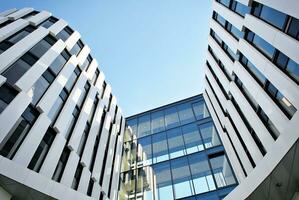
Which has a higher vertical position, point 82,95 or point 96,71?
point 96,71

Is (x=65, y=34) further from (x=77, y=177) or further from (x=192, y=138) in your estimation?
(x=192, y=138)

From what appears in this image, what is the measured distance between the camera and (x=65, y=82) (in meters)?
18.4

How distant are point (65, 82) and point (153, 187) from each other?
12.9m

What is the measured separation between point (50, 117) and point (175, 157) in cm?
1482

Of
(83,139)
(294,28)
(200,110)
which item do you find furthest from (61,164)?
(200,110)

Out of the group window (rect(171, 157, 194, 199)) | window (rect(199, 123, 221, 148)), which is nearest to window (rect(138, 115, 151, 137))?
window (rect(199, 123, 221, 148))

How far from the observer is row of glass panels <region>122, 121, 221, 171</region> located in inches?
1068

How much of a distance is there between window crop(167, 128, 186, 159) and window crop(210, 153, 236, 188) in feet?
12.0

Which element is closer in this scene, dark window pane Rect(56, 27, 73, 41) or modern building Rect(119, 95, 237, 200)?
dark window pane Rect(56, 27, 73, 41)

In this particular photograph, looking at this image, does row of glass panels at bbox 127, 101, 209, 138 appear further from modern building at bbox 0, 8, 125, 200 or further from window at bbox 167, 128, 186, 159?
modern building at bbox 0, 8, 125, 200

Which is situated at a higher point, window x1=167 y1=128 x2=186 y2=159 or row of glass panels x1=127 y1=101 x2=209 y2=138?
row of glass panels x1=127 y1=101 x2=209 y2=138

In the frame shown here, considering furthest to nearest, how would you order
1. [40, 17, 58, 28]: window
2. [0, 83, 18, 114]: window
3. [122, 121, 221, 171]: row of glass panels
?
[122, 121, 221, 171]: row of glass panels, [40, 17, 58, 28]: window, [0, 83, 18, 114]: window

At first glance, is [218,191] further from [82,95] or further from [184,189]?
[82,95]

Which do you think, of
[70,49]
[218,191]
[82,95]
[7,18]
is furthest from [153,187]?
[7,18]
